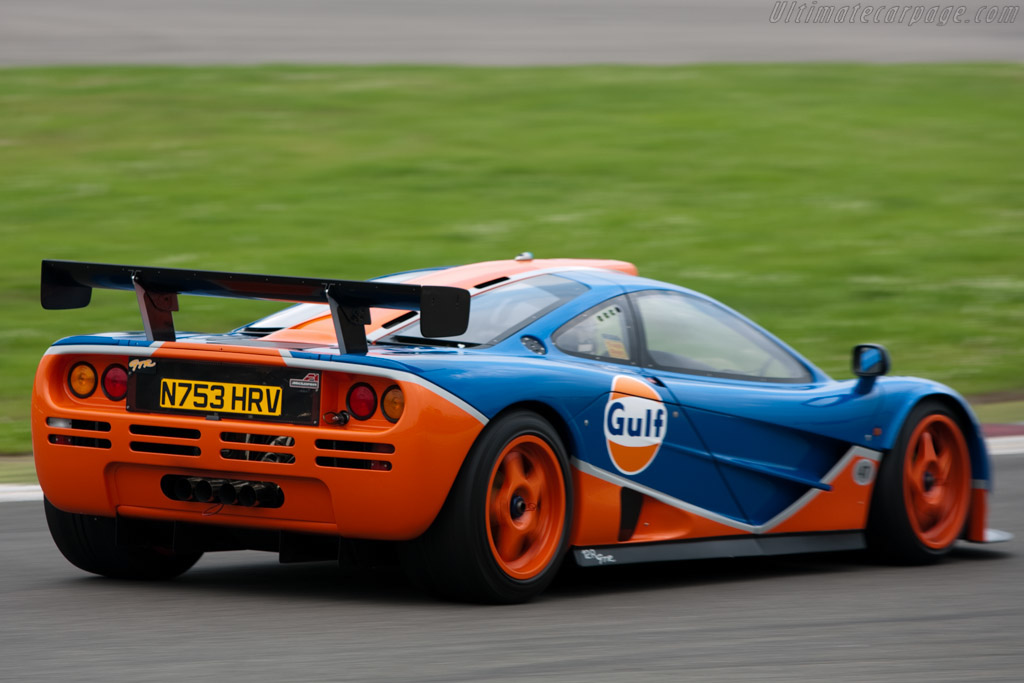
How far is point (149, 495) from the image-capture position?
18.0 ft

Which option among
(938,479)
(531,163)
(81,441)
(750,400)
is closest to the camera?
(81,441)

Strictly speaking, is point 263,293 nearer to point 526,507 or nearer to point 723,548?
point 526,507

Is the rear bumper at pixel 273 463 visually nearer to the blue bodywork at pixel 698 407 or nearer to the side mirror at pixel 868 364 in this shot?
the blue bodywork at pixel 698 407

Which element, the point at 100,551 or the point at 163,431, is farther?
the point at 100,551

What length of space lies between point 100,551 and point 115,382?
773mm

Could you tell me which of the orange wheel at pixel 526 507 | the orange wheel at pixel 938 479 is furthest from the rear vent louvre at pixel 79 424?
the orange wheel at pixel 938 479

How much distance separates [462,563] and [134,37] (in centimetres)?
2355

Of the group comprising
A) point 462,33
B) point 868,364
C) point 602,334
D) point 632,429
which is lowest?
point 632,429

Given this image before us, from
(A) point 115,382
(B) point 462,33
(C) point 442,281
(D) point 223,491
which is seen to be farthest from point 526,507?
(B) point 462,33

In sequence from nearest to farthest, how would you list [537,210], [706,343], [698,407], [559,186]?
[698,407] → [706,343] → [537,210] → [559,186]

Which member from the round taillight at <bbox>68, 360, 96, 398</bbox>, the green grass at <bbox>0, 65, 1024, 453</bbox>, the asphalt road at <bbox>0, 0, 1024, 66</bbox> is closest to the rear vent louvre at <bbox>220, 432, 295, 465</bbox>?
the round taillight at <bbox>68, 360, 96, 398</bbox>

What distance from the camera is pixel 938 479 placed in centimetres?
712

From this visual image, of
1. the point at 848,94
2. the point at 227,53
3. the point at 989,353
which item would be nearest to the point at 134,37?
the point at 227,53

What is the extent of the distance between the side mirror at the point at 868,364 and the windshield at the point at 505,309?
1.43 m
